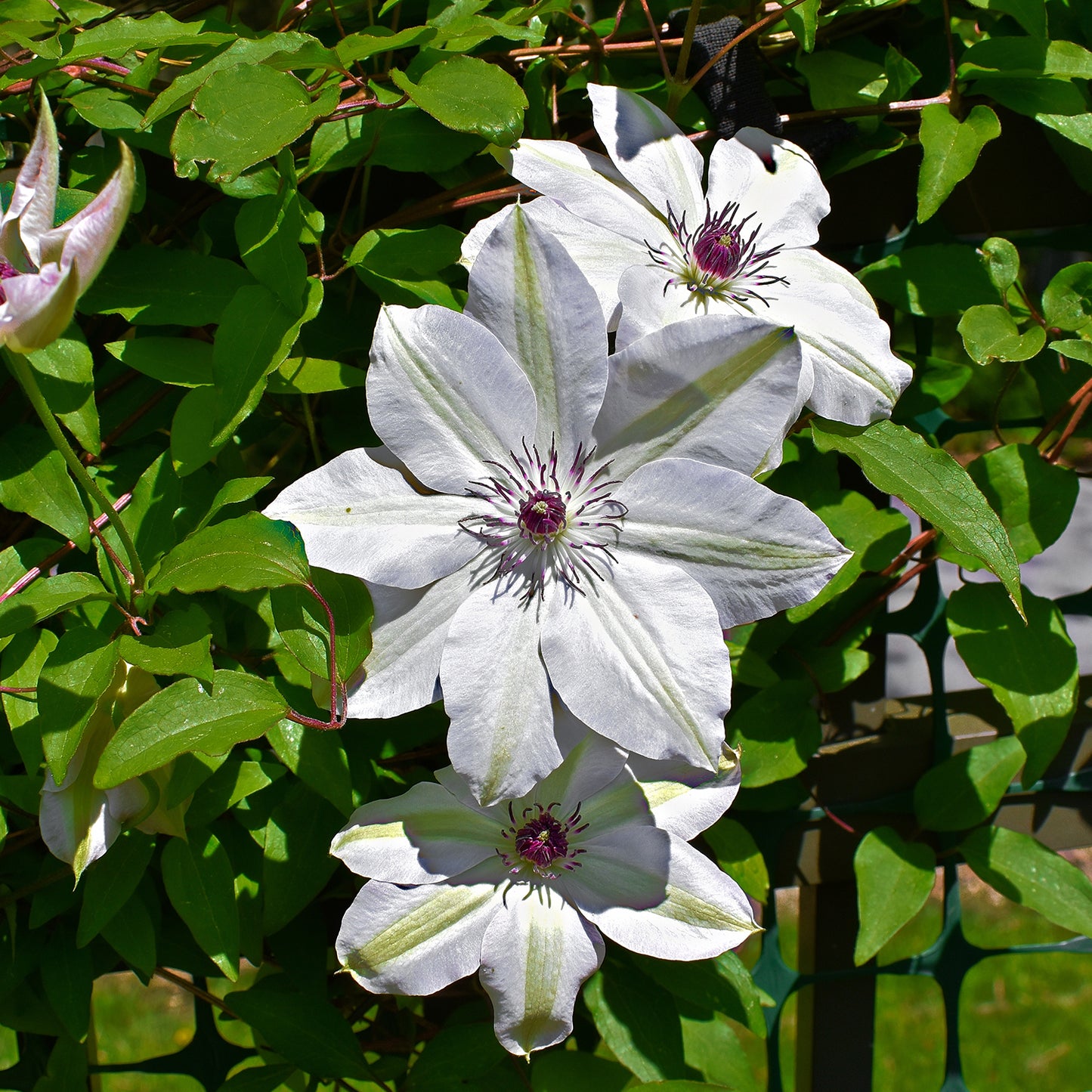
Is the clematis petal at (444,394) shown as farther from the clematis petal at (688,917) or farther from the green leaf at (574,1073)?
the green leaf at (574,1073)

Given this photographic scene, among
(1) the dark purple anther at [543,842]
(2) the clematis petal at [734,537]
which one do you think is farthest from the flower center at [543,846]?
(2) the clematis petal at [734,537]

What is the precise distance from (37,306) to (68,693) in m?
0.26

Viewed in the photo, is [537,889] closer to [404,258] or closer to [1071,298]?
[404,258]

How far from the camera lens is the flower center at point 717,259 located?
723 millimetres

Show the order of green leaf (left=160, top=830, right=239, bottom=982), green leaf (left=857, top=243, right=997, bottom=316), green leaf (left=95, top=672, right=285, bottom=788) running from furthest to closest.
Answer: green leaf (left=857, top=243, right=997, bottom=316) < green leaf (left=160, top=830, right=239, bottom=982) < green leaf (left=95, top=672, right=285, bottom=788)

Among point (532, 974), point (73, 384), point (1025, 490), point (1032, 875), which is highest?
point (73, 384)

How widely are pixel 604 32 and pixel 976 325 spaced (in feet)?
1.33

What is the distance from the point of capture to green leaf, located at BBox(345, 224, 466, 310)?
73cm

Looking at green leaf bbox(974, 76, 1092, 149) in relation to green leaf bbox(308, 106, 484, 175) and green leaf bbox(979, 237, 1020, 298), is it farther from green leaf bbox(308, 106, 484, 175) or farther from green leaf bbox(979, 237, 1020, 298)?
green leaf bbox(308, 106, 484, 175)

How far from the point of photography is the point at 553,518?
2.07 feet

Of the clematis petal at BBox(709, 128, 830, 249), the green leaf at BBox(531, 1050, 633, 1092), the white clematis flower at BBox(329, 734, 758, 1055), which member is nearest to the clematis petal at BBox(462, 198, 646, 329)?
the clematis petal at BBox(709, 128, 830, 249)

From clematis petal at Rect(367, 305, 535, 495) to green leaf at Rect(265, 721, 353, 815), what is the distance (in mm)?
220

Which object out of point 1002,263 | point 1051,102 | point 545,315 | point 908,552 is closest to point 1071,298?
point 1002,263

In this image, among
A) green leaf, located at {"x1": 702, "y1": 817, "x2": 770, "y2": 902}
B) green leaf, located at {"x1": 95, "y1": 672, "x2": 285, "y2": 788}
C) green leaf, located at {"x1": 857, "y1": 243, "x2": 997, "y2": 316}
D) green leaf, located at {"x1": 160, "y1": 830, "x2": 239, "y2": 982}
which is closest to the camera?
green leaf, located at {"x1": 95, "y1": 672, "x2": 285, "y2": 788}
